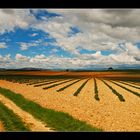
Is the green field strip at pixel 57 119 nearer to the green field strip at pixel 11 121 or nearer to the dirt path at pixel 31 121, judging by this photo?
the dirt path at pixel 31 121

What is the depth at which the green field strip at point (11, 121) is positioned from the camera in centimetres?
1351

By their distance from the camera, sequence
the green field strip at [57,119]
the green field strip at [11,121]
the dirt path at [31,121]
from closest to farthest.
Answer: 1. the green field strip at [11,121]
2. the dirt path at [31,121]
3. the green field strip at [57,119]

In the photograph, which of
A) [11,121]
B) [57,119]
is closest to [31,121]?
[11,121]

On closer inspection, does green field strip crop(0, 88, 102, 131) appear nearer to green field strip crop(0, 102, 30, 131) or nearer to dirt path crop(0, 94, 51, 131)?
dirt path crop(0, 94, 51, 131)

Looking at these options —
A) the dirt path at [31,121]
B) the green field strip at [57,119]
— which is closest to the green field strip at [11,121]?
the dirt path at [31,121]

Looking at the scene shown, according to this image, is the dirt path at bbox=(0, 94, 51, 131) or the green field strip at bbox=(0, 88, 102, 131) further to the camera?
the green field strip at bbox=(0, 88, 102, 131)

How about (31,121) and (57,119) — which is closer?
Answer: (31,121)

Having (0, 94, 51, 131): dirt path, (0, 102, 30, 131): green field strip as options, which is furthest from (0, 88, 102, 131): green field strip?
(0, 102, 30, 131): green field strip

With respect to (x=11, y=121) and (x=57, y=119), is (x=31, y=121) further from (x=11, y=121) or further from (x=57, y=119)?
(x=57, y=119)

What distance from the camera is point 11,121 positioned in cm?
1506

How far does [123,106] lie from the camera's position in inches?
904

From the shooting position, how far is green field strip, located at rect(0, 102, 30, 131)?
44.3 ft
